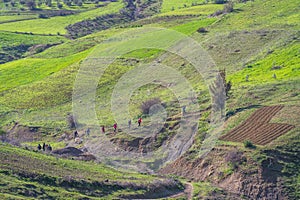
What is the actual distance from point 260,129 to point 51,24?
9555cm

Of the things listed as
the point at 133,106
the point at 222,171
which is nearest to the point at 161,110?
the point at 133,106

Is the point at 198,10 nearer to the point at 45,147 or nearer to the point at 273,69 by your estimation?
the point at 273,69

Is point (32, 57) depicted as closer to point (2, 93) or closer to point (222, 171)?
point (2, 93)

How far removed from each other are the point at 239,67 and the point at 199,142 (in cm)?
2101

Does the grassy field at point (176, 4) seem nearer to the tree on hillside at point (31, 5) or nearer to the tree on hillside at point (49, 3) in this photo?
the tree on hillside at point (49, 3)

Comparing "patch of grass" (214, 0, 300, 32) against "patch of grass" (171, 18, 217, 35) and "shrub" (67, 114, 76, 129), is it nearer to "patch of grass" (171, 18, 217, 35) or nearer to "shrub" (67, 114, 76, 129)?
"patch of grass" (171, 18, 217, 35)

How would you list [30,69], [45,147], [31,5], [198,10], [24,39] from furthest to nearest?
[31,5] < [198,10] < [24,39] < [30,69] < [45,147]

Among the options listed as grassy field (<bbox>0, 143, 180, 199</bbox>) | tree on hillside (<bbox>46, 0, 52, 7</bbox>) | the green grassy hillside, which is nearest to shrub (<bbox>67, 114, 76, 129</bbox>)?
the green grassy hillside

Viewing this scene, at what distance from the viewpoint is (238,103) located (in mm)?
56562

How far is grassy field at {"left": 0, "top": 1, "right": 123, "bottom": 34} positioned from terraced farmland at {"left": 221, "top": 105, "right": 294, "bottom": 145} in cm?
8537

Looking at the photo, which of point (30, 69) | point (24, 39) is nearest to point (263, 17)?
point (30, 69)

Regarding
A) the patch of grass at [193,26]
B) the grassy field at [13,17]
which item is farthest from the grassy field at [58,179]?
the grassy field at [13,17]

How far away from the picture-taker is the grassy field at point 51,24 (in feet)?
433

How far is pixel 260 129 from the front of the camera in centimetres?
5000
